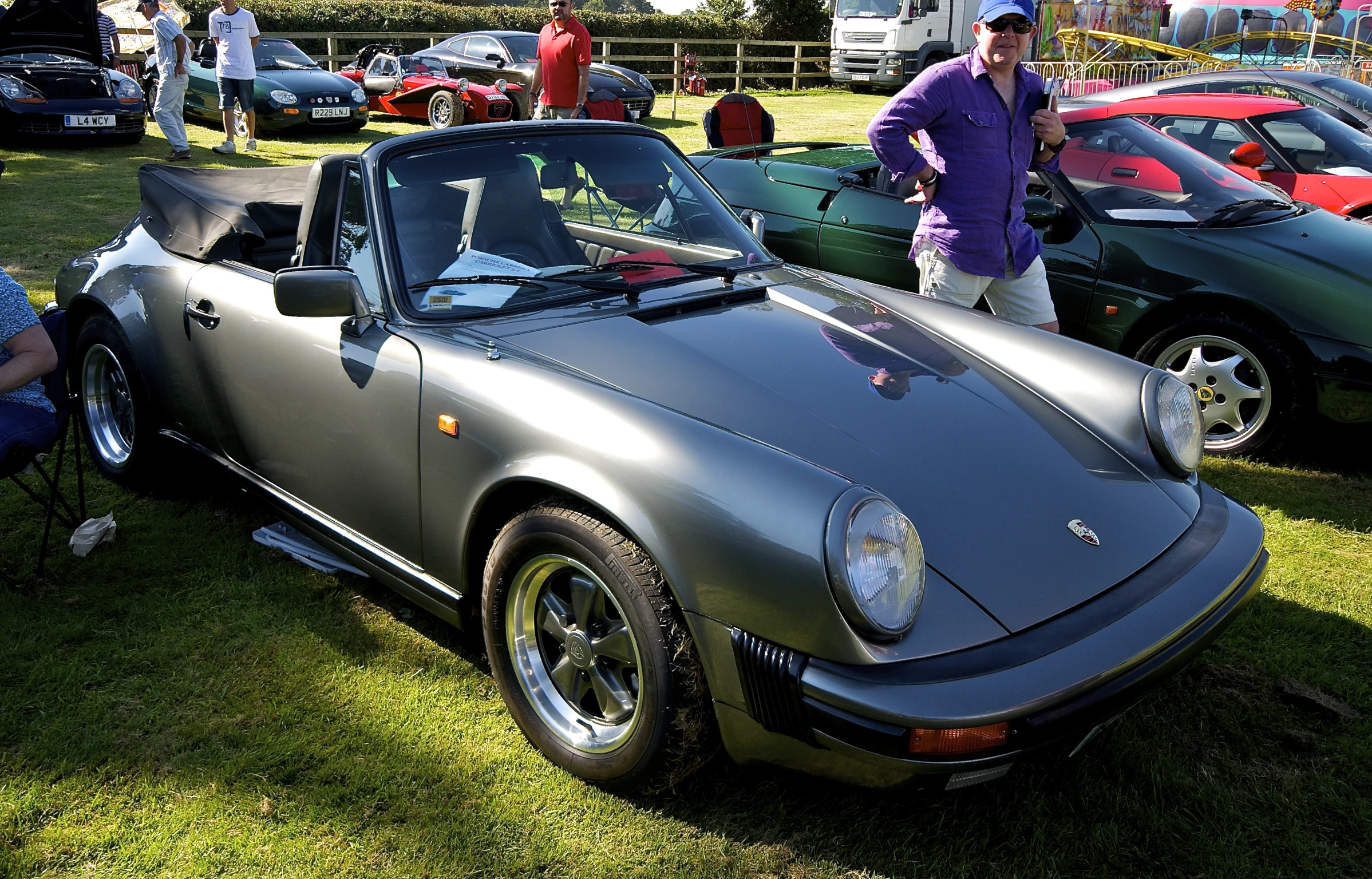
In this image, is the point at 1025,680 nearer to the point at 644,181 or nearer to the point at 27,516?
the point at 644,181

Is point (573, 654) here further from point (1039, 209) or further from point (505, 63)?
point (505, 63)

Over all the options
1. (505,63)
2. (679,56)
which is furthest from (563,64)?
(679,56)

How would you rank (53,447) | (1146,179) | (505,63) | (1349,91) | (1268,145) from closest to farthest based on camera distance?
(53,447) → (1146,179) → (1268,145) → (1349,91) → (505,63)

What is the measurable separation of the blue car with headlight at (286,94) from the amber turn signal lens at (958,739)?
13352 mm

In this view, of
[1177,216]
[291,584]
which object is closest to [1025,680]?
[291,584]

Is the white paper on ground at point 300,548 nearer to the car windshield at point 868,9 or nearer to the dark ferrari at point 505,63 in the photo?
the dark ferrari at point 505,63

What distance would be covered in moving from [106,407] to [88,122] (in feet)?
31.9

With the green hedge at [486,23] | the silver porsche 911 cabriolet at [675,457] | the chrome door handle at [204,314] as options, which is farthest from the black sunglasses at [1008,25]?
the green hedge at [486,23]

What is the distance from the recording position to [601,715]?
Result: 2594 millimetres

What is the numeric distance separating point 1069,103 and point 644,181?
3.77 meters

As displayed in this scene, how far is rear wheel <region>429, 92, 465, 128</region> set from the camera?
48.0 feet

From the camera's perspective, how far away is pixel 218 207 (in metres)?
3.70

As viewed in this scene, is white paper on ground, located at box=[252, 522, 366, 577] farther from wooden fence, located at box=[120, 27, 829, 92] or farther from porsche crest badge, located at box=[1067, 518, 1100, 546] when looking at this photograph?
wooden fence, located at box=[120, 27, 829, 92]

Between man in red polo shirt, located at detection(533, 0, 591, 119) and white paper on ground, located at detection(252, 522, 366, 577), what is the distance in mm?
6117
